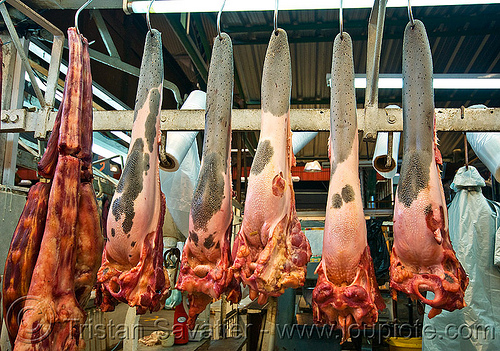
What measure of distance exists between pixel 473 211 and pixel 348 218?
132 inches

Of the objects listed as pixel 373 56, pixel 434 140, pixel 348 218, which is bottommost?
pixel 348 218

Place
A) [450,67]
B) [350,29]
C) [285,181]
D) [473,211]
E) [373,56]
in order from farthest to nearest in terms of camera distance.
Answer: [450,67] → [350,29] → [473,211] → [373,56] → [285,181]

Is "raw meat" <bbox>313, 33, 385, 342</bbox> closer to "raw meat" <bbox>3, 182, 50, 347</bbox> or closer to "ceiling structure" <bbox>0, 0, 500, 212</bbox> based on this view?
"raw meat" <bbox>3, 182, 50, 347</bbox>

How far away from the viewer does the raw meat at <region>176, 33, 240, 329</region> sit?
1.74m

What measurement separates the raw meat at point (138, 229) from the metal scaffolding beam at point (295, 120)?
29cm

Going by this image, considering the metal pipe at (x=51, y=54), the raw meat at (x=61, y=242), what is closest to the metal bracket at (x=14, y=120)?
the metal pipe at (x=51, y=54)

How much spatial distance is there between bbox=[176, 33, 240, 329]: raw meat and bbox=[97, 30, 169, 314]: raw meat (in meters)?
0.16

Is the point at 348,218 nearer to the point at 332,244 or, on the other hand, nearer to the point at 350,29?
the point at 332,244

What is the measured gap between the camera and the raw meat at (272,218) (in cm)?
162

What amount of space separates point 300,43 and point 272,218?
374 cm

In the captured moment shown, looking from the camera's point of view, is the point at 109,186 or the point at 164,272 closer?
the point at 164,272

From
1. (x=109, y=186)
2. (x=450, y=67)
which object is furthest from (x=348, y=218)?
(x=450, y=67)

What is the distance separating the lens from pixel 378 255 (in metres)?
4.83

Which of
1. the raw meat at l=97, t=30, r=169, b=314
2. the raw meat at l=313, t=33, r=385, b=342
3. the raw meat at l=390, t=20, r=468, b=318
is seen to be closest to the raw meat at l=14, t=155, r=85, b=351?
the raw meat at l=97, t=30, r=169, b=314
